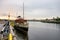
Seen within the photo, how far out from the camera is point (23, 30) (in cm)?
3272

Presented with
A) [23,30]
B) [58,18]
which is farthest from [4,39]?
[58,18]

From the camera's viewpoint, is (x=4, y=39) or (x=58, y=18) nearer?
(x=4, y=39)

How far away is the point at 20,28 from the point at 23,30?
154 centimetres

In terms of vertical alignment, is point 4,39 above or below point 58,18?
above

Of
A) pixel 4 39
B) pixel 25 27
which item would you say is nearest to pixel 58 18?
pixel 25 27

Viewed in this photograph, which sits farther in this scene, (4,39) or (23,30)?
(23,30)

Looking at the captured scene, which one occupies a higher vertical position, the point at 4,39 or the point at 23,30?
→ the point at 4,39

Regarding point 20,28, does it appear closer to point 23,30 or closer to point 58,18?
point 23,30

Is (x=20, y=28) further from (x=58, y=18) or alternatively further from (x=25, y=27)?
(x=58, y=18)

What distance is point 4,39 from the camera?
23.7ft

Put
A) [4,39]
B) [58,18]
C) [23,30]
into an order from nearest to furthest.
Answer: [4,39], [23,30], [58,18]

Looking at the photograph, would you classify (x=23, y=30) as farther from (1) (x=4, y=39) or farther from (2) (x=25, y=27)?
(1) (x=4, y=39)

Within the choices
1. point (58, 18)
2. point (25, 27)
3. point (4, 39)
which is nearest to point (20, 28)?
point (25, 27)

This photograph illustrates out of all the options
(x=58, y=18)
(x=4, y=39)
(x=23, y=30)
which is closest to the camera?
(x=4, y=39)
